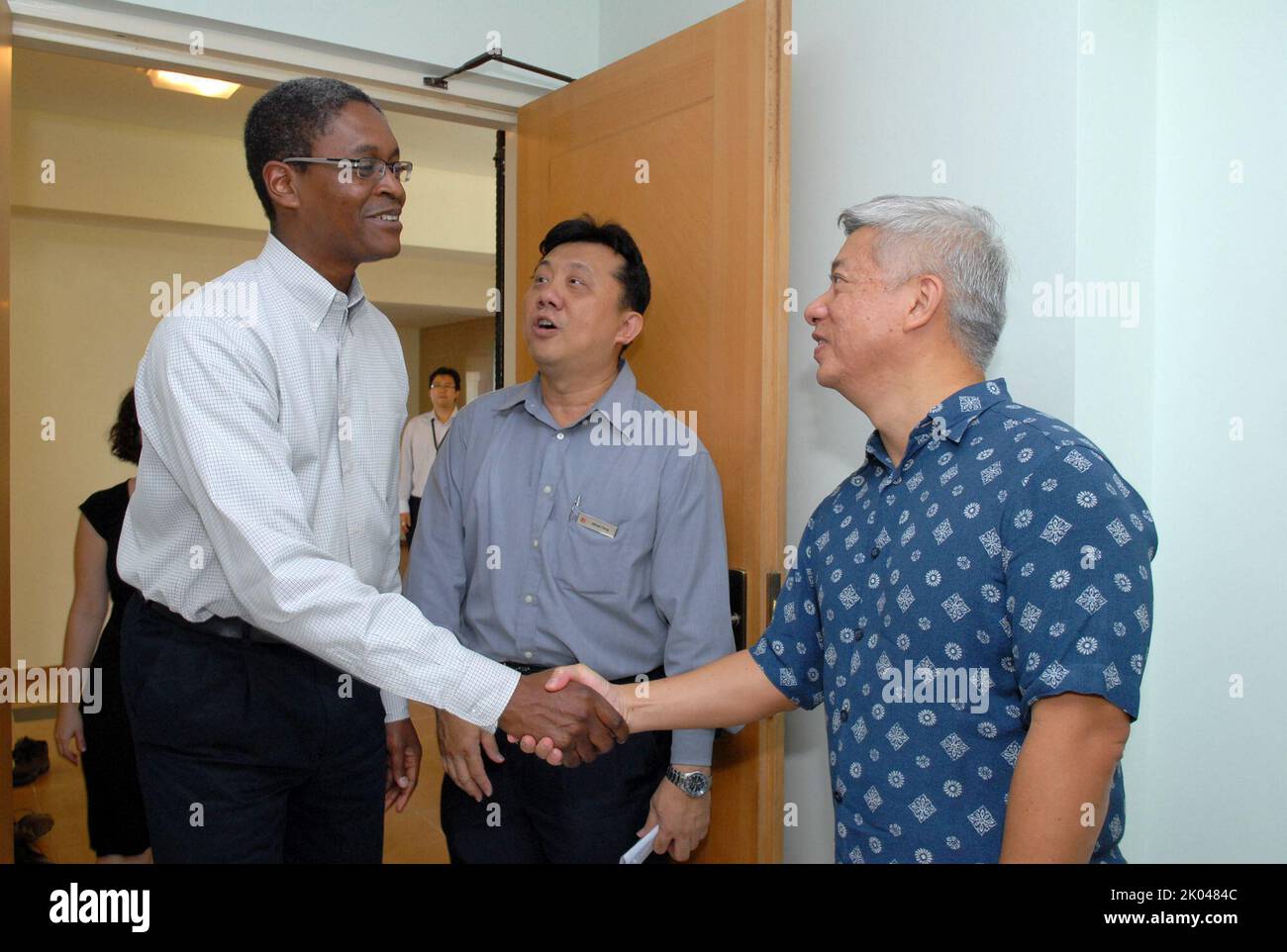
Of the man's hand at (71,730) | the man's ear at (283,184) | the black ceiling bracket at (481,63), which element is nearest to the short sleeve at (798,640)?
the man's ear at (283,184)

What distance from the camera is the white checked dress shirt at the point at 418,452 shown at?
6.86 metres

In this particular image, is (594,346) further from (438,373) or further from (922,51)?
(438,373)

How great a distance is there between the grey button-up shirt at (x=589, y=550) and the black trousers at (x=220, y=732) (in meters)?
0.40

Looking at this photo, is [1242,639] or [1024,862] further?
[1242,639]

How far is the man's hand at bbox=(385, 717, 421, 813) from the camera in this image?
2.04m

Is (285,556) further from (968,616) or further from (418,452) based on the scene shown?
(418,452)

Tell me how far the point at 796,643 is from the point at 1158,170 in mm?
1044

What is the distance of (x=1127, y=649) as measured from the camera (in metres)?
1.09

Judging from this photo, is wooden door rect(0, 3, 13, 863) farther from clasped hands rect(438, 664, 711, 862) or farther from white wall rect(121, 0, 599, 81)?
clasped hands rect(438, 664, 711, 862)

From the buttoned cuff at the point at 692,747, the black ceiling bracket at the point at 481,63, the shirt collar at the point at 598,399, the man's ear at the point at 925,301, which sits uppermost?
the black ceiling bracket at the point at 481,63

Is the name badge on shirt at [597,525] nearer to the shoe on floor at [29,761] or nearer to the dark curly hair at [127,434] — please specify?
the dark curly hair at [127,434]

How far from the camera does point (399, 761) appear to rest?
2049 mm

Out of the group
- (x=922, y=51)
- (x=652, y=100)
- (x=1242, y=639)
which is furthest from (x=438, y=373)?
(x=1242, y=639)

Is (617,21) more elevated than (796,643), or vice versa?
(617,21)
